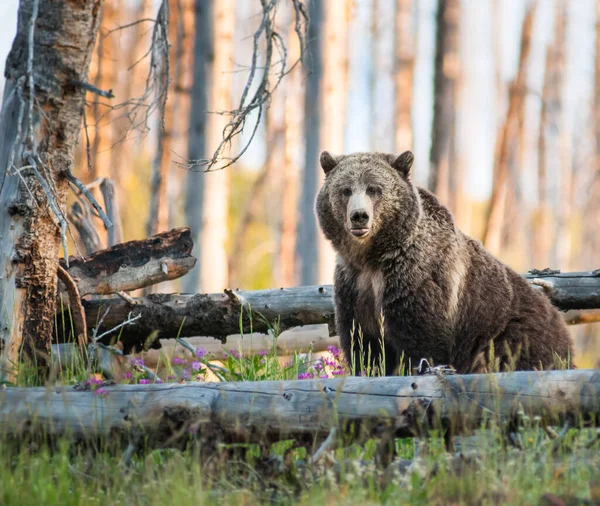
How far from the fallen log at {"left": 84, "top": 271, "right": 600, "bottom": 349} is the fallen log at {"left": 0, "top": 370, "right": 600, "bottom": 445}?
2.21 m

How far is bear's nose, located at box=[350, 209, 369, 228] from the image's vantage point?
529 centimetres

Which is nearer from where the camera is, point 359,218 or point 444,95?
point 359,218

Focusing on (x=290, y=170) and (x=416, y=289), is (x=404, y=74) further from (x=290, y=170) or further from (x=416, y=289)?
(x=416, y=289)

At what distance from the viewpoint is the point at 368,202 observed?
5387 millimetres

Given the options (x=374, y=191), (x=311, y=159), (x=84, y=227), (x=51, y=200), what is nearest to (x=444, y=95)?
(x=311, y=159)

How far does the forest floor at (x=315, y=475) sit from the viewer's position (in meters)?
3.06

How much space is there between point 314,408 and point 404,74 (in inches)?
831

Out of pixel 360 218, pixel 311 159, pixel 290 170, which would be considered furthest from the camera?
pixel 290 170

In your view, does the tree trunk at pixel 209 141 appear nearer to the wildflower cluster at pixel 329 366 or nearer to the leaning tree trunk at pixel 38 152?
the wildflower cluster at pixel 329 366

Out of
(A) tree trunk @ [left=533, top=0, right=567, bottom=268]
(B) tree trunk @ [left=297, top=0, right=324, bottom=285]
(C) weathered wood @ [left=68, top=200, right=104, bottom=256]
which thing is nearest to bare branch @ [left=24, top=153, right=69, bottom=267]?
(C) weathered wood @ [left=68, top=200, right=104, bottom=256]

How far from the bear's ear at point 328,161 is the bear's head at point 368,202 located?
4.8 inches

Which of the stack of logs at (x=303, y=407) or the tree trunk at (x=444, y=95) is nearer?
the stack of logs at (x=303, y=407)

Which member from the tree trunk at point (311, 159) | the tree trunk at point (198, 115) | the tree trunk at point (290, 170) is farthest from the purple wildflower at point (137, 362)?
the tree trunk at point (290, 170)

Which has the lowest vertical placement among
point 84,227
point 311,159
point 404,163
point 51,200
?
point 84,227
